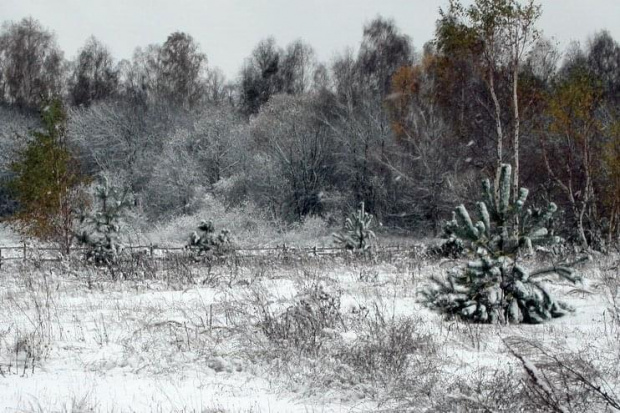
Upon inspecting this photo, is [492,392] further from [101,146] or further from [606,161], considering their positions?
[101,146]

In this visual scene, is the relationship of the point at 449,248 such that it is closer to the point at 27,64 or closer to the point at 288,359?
the point at 288,359

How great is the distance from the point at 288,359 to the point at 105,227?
1171cm

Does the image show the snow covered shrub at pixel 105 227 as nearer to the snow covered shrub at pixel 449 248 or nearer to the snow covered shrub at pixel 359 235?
the snow covered shrub at pixel 359 235

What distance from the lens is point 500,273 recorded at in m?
8.36

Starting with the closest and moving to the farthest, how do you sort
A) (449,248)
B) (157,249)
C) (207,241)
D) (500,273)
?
(500,273), (207,241), (449,248), (157,249)

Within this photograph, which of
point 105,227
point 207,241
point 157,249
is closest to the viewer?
point 105,227

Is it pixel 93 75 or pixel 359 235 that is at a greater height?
pixel 93 75

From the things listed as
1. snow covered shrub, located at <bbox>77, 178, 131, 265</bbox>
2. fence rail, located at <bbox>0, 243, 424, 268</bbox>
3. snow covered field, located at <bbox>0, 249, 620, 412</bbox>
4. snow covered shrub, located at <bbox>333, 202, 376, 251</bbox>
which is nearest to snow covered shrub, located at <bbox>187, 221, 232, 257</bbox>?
fence rail, located at <bbox>0, 243, 424, 268</bbox>

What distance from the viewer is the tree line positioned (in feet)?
67.7

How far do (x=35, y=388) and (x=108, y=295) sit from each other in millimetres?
5317

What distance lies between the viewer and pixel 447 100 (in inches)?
1209

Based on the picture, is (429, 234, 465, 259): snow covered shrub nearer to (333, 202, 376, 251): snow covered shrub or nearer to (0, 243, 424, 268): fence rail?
(0, 243, 424, 268): fence rail

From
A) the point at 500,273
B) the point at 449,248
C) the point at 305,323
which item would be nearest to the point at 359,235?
the point at 449,248

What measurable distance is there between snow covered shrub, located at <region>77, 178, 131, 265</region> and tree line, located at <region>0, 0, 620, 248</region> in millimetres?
5365
